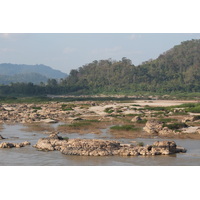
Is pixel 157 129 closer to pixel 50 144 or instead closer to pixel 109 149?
pixel 109 149

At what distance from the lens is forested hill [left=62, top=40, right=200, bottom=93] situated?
107 m

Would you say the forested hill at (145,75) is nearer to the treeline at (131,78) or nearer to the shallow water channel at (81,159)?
the treeline at (131,78)

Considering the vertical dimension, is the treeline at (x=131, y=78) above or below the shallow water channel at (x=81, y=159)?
above

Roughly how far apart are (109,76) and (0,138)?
10491 cm

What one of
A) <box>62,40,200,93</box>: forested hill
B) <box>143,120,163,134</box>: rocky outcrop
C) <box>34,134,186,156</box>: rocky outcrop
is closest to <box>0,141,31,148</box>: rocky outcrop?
<box>34,134,186,156</box>: rocky outcrop

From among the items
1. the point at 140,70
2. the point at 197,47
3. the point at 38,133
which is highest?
the point at 197,47

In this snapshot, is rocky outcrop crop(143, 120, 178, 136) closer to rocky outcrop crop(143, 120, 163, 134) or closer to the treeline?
rocky outcrop crop(143, 120, 163, 134)

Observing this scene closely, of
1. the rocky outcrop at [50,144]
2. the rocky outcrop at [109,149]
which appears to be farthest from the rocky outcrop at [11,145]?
the rocky outcrop at [109,149]

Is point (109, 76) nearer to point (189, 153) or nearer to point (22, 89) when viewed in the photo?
point (22, 89)

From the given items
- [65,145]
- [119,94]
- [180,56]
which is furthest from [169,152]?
[180,56]

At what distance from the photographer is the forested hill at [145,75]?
4223 inches

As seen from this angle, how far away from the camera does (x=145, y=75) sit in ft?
385

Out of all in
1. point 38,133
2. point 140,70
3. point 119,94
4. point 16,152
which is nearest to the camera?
point 16,152

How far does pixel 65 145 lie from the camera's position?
1872 centimetres
